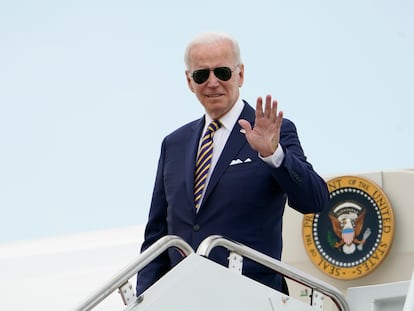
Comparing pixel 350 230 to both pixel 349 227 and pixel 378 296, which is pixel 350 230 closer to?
pixel 349 227

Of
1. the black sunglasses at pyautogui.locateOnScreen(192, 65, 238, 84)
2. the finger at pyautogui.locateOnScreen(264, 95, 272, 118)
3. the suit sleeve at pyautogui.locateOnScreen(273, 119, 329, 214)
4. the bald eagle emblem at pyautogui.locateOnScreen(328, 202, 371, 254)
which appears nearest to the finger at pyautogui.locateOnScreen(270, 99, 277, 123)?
the finger at pyautogui.locateOnScreen(264, 95, 272, 118)

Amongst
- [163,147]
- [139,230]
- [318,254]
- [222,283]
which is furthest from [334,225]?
[139,230]

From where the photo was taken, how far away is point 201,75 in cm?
530

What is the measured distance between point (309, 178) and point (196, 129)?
2.75ft

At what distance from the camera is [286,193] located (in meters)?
5.09

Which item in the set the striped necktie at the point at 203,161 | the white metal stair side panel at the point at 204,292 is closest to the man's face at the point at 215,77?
the striped necktie at the point at 203,161

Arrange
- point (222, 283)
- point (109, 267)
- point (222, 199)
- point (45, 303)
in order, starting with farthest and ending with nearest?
point (109, 267)
point (45, 303)
point (222, 199)
point (222, 283)

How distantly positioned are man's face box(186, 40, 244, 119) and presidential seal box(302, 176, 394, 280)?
4.91 m

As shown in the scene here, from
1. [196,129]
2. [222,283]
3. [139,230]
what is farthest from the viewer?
[139,230]

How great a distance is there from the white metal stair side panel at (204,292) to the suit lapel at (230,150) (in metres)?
0.54

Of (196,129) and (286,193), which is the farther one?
(196,129)

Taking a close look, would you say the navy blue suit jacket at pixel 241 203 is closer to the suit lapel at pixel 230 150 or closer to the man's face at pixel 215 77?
the suit lapel at pixel 230 150

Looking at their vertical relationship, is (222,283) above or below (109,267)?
above

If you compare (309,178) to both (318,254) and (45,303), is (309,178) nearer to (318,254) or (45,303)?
(318,254)
